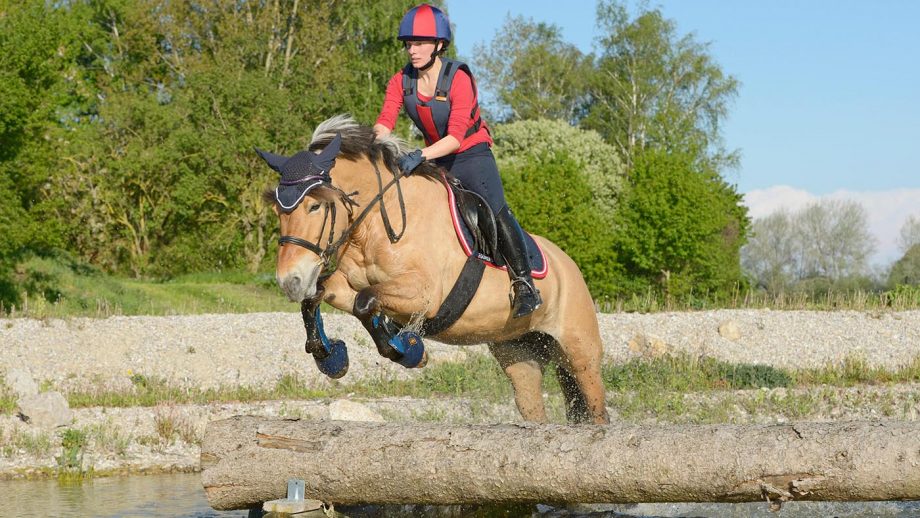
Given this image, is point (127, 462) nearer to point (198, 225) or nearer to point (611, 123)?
point (198, 225)

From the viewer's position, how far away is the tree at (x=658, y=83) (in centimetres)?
5281

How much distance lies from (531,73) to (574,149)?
9.93 m

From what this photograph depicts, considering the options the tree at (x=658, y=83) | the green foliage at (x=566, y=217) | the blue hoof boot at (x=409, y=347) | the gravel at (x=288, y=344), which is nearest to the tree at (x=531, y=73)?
the tree at (x=658, y=83)

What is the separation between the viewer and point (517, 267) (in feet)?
24.7

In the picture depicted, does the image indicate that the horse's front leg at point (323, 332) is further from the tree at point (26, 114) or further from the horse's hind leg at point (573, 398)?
the tree at point (26, 114)

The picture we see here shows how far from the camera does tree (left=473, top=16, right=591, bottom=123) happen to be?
57.7m

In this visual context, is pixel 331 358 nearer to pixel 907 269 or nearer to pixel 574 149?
pixel 907 269

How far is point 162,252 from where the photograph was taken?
42125 millimetres

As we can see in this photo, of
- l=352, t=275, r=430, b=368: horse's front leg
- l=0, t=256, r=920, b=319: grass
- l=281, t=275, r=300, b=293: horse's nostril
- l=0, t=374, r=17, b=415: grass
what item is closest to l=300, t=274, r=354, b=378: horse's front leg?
l=352, t=275, r=430, b=368: horse's front leg

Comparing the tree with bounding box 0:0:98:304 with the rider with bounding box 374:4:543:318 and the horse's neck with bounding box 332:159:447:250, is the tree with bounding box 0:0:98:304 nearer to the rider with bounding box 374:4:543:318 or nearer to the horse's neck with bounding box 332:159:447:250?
the rider with bounding box 374:4:543:318

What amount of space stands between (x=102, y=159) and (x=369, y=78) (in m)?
12.3

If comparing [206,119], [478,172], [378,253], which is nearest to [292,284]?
[378,253]

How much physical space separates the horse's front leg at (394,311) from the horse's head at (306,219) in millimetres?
394

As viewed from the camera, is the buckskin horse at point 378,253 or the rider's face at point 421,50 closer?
the buckskin horse at point 378,253
